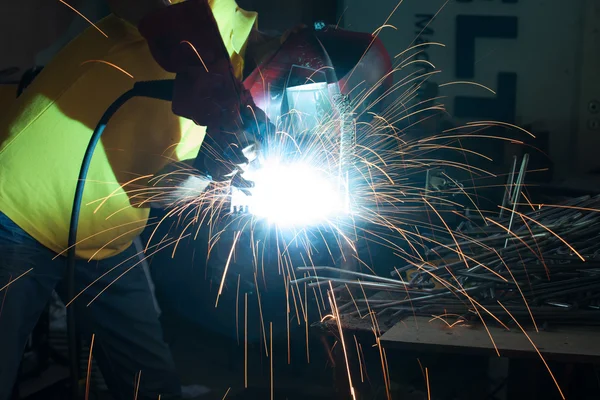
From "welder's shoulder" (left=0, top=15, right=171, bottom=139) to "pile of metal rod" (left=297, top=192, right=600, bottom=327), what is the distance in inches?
29.5

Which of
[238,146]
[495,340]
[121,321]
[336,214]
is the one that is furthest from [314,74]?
[121,321]

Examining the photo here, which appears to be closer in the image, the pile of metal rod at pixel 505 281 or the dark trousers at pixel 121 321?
the pile of metal rod at pixel 505 281

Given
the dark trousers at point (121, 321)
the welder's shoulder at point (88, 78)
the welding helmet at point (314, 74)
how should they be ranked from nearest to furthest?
the welding helmet at point (314, 74)
the welder's shoulder at point (88, 78)
the dark trousers at point (121, 321)

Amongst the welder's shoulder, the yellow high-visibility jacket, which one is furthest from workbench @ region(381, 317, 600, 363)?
the welder's shoulder

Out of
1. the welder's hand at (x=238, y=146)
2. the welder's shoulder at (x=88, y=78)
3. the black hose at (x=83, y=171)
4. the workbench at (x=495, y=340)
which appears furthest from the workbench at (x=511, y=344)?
the welder's shoulder at (x=88, y=78)

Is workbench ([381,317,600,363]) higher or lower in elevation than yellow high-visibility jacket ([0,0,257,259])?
lower

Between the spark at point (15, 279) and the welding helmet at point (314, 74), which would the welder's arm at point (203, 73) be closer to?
the welding helmet at point (314, 74)

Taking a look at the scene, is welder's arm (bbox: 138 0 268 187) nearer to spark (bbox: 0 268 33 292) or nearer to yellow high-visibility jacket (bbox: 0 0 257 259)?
yellow high-visibility jacket (bbox: 0 0 257 259)

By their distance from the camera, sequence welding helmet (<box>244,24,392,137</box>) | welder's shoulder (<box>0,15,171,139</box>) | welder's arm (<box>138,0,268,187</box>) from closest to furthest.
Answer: welder's arm (<box>138,0,268,187</box>) → welding helmet (<box>244,24,392,137</box>) → welder's shoulder (<box>0,15,171,139</box>)

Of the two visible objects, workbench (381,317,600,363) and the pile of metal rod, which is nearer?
workbench (381,317,600,363)

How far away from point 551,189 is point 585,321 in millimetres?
1712

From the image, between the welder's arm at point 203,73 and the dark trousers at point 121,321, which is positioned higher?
the welder's arm at point 203,73

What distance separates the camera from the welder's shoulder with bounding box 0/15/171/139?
167 centimetres

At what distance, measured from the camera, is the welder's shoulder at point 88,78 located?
5.49ft
